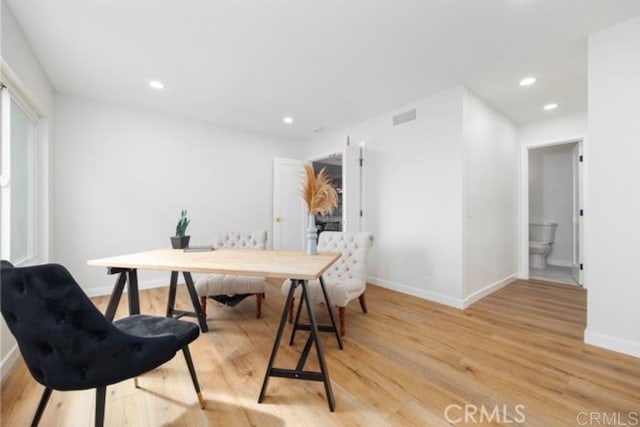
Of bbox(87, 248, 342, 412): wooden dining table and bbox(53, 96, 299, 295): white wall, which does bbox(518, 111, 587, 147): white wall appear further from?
bbox(53, 96, 299, 295): white wall

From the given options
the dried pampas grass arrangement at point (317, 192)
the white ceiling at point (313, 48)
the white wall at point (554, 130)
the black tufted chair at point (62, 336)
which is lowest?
the black tufted chair at point (62, 336)

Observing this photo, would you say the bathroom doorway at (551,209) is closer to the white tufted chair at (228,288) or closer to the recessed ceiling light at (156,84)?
the white tufted chair at (228,288)

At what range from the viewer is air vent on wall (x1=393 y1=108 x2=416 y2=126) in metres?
3.20

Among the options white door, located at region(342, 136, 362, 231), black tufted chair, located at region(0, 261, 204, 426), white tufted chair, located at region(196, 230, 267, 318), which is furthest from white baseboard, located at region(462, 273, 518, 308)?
black tufted chair, located at region(0, 261, 204, 426)

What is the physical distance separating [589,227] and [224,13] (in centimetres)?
330

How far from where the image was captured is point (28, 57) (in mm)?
2061

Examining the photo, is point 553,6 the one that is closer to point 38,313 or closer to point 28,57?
point 38,313

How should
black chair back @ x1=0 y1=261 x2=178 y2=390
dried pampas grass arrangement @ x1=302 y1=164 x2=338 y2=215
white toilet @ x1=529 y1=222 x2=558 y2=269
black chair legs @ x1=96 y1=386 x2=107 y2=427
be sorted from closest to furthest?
black chair back @ x1=0 y1=261 x2=178 y2=390
black chair legs @ x1=96 y1=386 x2=107 y2=427
dried pampas grass arrangement @ x1=302 y1=164 x2=338 y2=215
white toilet @ x1=529 y1=222 x2=558 y2=269

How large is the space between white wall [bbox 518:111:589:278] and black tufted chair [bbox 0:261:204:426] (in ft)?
16.2

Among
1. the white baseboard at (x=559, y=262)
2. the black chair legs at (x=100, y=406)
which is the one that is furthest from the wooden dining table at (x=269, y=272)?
the white baseboard at (x=559, y=262)

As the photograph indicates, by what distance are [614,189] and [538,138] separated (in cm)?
236

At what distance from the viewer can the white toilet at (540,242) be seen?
4.66 m

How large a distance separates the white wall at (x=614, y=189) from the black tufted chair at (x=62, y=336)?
315 cm

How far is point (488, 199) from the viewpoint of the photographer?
325 cm
